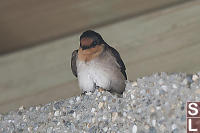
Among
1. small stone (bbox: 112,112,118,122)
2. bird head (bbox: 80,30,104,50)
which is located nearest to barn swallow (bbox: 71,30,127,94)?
bird head (bbox: 80,30,104,50)

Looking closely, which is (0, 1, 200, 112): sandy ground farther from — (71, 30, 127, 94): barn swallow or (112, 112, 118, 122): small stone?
(112, 112, 118, 122): small stone

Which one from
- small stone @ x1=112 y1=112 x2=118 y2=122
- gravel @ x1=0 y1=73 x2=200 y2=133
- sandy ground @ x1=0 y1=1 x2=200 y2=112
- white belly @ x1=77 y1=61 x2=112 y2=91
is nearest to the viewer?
gravel @ x1=0 y1=73 x2=200 y2=133

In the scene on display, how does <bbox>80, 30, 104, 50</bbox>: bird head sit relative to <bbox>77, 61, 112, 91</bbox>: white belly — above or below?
above

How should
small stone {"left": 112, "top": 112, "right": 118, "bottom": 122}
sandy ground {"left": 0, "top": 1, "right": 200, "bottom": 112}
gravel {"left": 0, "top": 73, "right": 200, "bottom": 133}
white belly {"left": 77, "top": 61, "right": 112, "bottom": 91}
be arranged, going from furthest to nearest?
sandy ground {"left": 0, "top": 1, "right": 200, "bottom": 112} → white belly {"left": 77, "top": 61, "right": 112, "bottom": 91} → small stone {"left": 112, "top": 112, "right": 118, "bottom": 122} → gravel {"left": 0, "top": 73, "right": 200, "bottom": 133}

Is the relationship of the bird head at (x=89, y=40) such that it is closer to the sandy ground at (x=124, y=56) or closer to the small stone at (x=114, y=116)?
the small stone at (x=114, y=116)

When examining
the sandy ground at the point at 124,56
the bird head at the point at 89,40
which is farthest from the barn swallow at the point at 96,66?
the sandy ground at the point at 124,56

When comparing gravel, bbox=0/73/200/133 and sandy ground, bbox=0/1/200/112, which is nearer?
gravel, bbox=0/73/200/133

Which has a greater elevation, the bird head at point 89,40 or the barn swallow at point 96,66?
the bird head at point 89,40

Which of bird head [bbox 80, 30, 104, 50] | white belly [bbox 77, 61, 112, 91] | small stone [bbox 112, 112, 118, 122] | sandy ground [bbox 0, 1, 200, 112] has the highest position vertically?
sandy ground [bbox 0, 1, 200, 112]

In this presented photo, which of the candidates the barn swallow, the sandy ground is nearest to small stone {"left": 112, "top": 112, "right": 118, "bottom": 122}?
the barn swallow
